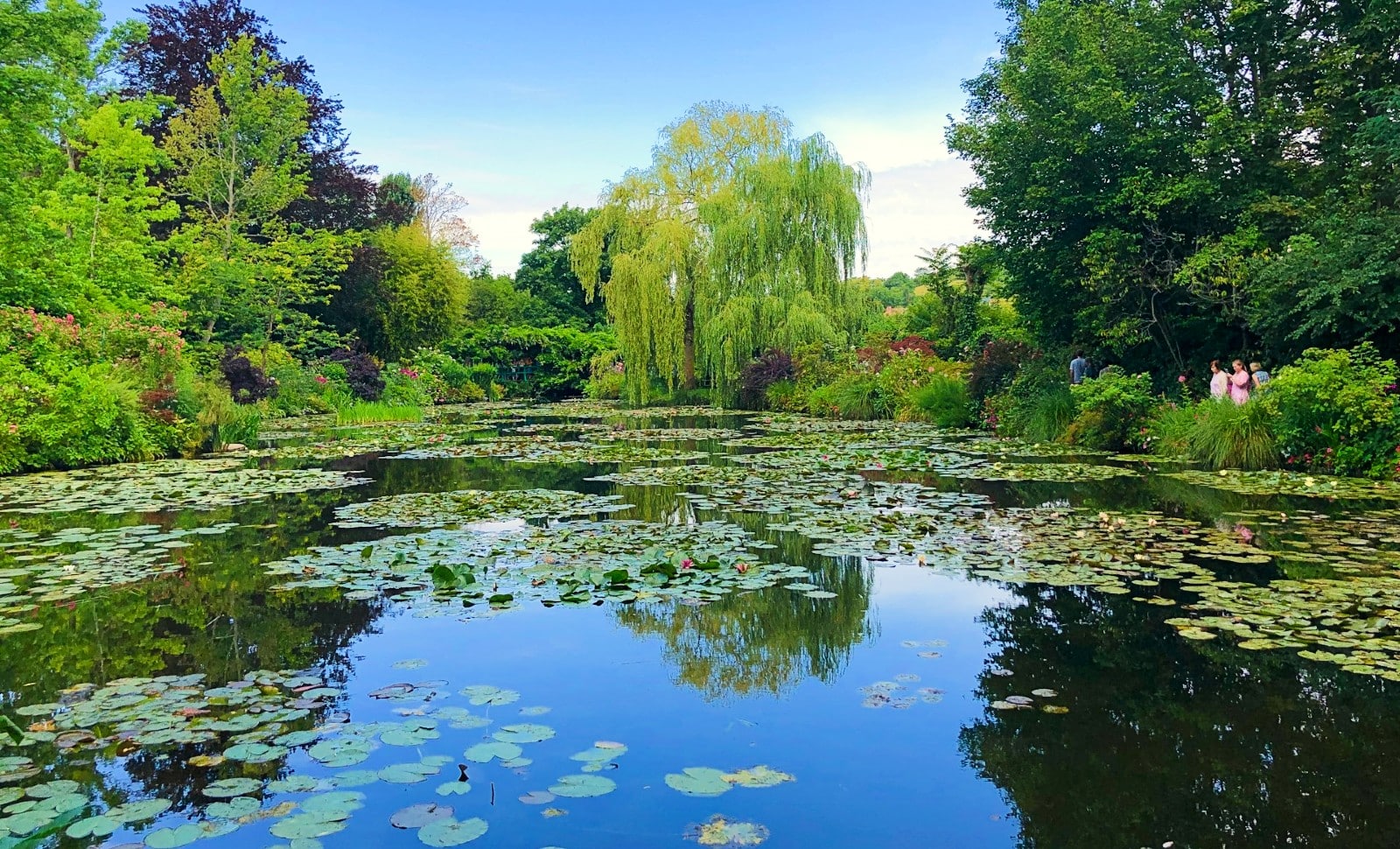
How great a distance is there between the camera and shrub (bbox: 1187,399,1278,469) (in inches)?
379

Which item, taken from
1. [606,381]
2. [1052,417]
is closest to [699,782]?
[1052,417]

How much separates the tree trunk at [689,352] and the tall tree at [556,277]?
1554cm

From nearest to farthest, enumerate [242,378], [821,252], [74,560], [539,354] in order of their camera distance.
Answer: [74,560], [242,378], [821,252], [539,354]

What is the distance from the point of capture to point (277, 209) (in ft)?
69.8

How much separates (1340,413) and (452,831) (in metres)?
9.99

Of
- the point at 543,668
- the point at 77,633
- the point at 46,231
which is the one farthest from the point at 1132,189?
the point at 46,231

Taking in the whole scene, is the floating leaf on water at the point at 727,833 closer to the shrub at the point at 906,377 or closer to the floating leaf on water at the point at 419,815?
the floating leaf on water at the point at 419,815

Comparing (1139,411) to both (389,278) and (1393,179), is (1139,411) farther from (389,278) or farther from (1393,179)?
(389,278)

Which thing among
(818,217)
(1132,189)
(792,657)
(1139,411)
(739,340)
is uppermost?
(818,217)

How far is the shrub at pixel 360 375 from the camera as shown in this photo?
73.4 ft

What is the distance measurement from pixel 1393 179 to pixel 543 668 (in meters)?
12.0

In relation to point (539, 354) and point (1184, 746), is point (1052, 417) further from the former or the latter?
point (539, 354)

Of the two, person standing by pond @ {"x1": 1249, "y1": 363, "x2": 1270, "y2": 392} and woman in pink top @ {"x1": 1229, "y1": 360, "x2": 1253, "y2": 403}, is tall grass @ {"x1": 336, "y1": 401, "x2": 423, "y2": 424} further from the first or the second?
person standing by pond @ {"x1": 1249, "y1": 363, "x2": 1270, "y2": 392}

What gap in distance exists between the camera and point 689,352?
2617 centimetres
